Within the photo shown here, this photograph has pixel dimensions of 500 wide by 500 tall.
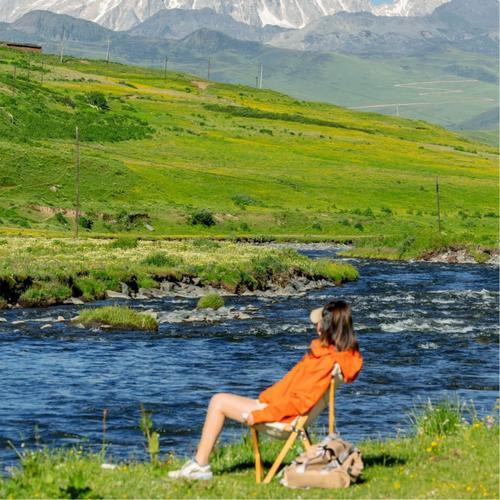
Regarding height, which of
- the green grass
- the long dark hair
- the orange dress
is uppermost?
the long dark hair

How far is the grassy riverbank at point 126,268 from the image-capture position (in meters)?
42.0

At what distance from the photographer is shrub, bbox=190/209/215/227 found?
285 ft

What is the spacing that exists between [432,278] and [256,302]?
13957 millimetres

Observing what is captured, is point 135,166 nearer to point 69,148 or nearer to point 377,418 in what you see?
point 69,148

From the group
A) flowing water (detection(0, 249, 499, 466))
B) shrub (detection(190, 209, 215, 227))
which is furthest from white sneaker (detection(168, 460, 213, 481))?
shrub (detection(190, 209, 215, 227))

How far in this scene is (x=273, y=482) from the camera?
13430 millimetres

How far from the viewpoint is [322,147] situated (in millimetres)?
138125

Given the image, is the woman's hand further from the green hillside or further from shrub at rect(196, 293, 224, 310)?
the green hillside

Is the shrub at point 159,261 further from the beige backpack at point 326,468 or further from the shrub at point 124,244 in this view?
the beige backpack at point 326,468

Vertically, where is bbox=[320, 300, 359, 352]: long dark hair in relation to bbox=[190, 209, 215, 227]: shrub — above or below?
above

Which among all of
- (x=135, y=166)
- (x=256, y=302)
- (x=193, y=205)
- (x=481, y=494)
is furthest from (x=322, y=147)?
(x=481, y=494)

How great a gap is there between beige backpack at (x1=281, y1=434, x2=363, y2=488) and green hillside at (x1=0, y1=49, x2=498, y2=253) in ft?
191

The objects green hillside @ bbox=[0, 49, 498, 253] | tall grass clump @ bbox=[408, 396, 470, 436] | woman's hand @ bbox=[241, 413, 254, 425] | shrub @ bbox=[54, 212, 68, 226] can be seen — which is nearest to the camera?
woman's hand @ bbox=[241, 413, 254, 425]

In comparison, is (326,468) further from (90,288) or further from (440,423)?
(90,288)
